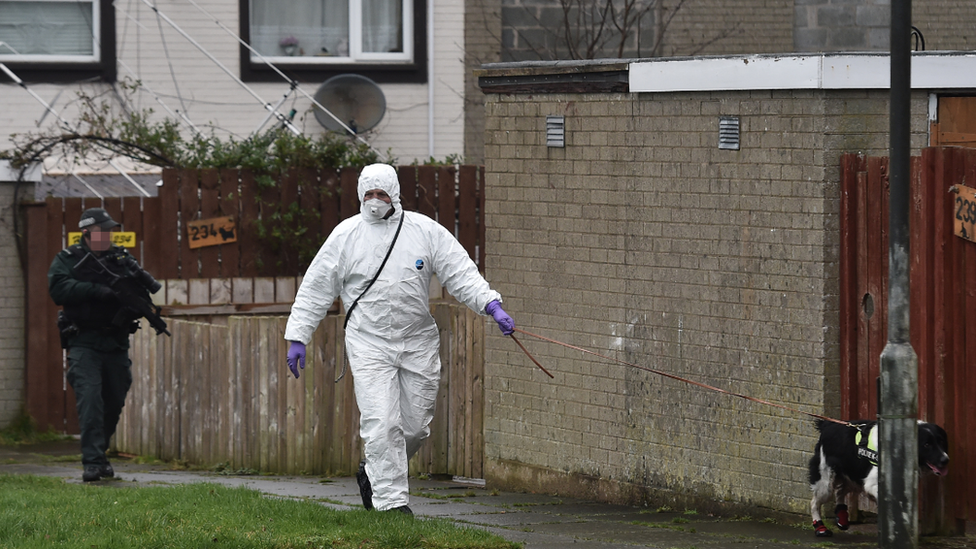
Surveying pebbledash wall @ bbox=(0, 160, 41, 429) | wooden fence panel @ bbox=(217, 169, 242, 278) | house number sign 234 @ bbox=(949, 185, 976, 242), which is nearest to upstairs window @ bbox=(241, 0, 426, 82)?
wooden fence panel @ bbox=(217, 169, 242, 278)

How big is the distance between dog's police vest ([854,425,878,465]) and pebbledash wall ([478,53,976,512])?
1.91 ft

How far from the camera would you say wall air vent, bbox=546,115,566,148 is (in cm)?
852

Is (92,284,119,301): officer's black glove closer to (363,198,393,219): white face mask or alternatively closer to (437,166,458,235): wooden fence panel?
(363,198,393,219): white face mask

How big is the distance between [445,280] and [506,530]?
4.83ft

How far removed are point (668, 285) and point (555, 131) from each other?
138 centimetres

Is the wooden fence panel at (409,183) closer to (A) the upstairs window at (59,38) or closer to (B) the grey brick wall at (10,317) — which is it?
(B) the grey brick wall at (10,317)

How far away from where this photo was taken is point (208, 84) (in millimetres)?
14977

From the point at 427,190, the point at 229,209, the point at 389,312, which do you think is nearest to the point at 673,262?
the point at 389,312

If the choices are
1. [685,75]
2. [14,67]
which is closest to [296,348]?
[685,75]

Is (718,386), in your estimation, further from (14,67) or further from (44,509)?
(14,67)

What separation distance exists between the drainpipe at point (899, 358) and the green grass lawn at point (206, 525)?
1753mm

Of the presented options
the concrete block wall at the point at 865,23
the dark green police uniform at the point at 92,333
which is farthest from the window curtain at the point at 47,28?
the concrete block wall at the point at 865,23

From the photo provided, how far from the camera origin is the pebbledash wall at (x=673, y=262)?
702 centimetres

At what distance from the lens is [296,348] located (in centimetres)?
732
